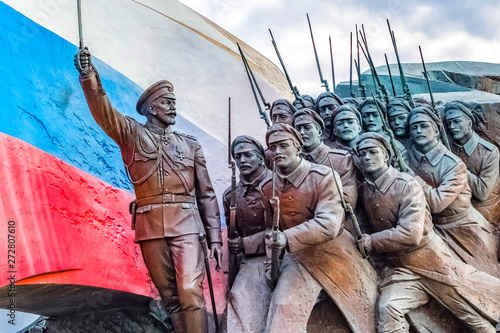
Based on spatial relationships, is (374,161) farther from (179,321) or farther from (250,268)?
(179,321)

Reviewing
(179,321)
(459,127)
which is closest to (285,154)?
(179,321)

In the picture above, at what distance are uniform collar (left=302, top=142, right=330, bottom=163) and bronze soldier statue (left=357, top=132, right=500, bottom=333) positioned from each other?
0.49 metres

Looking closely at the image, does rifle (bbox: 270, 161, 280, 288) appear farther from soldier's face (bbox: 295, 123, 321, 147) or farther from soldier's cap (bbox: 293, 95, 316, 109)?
soldier's cap (bbox: 293, 95, 316, 109)

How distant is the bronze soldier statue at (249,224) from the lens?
642cm

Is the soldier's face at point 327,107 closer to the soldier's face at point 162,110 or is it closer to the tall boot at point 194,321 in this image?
the soldier's face at point 162,110

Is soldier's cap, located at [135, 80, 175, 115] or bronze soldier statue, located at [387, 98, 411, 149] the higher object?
soldier's cap, located at [135, 80, 175, 115]

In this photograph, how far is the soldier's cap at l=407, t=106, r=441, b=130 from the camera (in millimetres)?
7324

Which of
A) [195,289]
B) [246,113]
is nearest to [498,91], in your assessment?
[246,113]

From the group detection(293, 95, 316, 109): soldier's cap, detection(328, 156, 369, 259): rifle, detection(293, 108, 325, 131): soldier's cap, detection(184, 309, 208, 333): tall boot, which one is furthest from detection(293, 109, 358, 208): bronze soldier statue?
detection(184, 309, 208, 333): tall boot

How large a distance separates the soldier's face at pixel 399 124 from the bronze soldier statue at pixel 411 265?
1.59 meters

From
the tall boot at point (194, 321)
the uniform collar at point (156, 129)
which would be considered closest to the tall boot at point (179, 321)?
the tall boot at point (194, 321)

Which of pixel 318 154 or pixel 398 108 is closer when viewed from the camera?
pixel 318 154

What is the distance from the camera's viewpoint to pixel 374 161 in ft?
20.6

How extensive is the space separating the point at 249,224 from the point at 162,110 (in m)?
1.55
